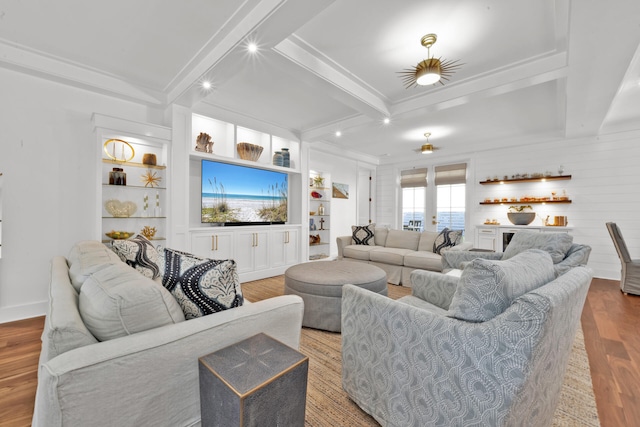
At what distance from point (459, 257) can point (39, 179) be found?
188 inches

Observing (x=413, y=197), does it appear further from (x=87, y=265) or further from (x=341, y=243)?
(x=87, y=265)

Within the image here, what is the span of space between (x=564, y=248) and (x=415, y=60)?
2249mm

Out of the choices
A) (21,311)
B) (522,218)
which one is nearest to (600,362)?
(522,218)

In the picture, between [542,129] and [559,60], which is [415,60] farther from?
[542,129]

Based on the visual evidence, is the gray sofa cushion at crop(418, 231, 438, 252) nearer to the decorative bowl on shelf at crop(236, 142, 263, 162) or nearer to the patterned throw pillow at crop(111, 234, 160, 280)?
the decorative bowl on shelf at crop(236, 142, 263, 162)

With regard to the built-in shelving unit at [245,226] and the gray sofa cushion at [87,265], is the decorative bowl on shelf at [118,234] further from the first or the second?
the gray sofa cushion at [87,265]

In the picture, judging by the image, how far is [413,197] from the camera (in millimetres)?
7184

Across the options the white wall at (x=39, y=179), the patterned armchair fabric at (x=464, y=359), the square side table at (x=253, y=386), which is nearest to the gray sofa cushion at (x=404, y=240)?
the patterned armchair fabric at (x=464, y=359)

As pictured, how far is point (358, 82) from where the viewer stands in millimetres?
3262

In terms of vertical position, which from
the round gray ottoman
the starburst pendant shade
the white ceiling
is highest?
the white ceiling

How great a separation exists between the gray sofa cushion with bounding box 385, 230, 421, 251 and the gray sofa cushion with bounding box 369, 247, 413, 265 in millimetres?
139

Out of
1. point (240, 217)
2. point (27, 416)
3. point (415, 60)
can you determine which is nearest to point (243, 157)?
point (240, 217)

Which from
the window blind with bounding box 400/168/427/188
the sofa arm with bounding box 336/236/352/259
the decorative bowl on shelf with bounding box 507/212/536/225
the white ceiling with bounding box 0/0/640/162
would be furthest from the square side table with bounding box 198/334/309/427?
the window blind with bounding box 400/168/427/188

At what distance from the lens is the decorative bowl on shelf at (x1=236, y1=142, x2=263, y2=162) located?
437 centimetres
